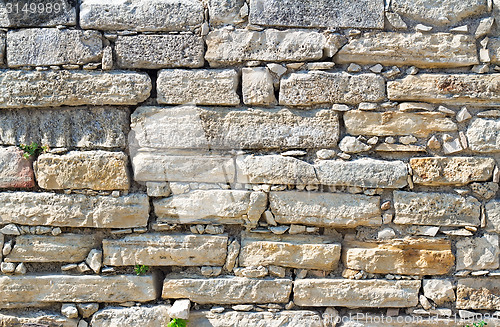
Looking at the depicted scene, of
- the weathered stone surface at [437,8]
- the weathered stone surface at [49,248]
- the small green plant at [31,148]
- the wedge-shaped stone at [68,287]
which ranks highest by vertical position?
the weathered stone surface at [437,8]

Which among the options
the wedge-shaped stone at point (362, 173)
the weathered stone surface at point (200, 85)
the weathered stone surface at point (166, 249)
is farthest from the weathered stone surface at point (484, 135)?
the weathered stone surface at point (166, 249)

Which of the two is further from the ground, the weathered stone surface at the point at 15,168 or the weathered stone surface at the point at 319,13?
the weathered stone surface at the point at 319,13

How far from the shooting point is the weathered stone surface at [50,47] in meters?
2.63

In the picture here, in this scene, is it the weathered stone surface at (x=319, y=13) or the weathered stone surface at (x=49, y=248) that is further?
the weathered stone surface at (x=49, y=248)

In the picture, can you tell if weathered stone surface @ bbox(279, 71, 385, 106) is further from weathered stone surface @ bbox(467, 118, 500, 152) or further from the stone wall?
weathered stone surface @ bbox(467, 118, 500, 152)

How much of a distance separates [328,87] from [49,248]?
6.04 ft

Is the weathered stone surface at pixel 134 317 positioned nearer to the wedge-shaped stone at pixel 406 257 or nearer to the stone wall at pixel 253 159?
the stone wall at pixel 253 159

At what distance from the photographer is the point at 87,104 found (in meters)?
2.66

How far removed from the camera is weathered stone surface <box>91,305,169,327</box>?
2709mm

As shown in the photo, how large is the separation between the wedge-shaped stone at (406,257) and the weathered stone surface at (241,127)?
2.17 ft

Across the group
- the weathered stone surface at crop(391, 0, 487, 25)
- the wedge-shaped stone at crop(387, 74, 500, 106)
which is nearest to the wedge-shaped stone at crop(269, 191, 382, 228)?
the wedge-shaped stone at crop(387, 74, 500, 106)

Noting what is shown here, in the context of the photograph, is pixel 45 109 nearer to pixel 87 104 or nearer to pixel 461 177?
pixel 87 104

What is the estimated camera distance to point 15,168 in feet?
8.80

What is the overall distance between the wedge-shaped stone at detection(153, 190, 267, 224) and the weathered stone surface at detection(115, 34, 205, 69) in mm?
752
